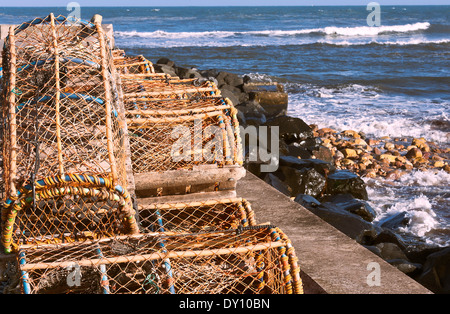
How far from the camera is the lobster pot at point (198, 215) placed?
3168mm

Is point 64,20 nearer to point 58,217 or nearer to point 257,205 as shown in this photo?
point 58,217

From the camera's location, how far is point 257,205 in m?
4.11

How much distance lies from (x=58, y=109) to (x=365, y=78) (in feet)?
52.4

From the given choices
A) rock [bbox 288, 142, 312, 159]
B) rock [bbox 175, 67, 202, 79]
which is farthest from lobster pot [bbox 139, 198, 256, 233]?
rock [bbox 175, 67, 202, 79]

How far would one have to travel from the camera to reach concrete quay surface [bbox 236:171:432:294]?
293 centimetres

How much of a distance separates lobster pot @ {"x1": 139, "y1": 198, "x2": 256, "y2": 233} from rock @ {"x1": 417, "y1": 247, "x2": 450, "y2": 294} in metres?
1.76

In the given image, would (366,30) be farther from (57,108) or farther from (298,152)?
(57,108)

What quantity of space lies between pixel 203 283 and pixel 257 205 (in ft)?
4.68

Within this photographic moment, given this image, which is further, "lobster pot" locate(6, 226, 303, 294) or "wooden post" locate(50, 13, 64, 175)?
"wooden post" locate(50, 13, 64, 175)

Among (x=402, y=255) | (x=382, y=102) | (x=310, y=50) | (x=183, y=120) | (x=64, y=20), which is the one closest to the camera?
(x=64, y=20)

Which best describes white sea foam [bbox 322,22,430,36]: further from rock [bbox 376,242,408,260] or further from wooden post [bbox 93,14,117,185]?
wooden post [bbox 93,14,117,185]

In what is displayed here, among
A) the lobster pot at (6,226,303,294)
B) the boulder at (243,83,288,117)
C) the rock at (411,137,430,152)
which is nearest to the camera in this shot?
the lobster pot at (6,226,303,294)
